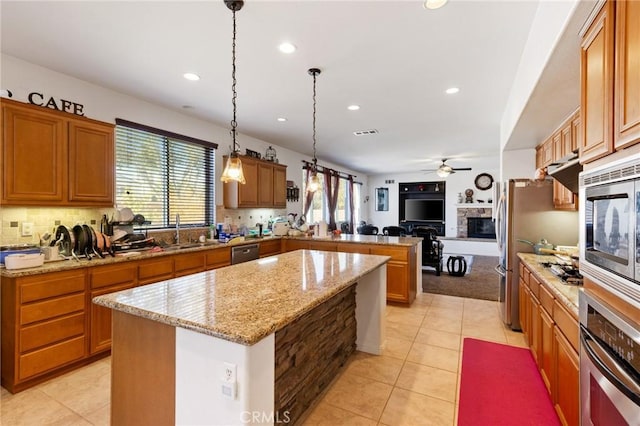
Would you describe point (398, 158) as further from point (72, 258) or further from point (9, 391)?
point (9, 391)

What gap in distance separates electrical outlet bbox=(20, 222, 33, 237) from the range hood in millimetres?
4270

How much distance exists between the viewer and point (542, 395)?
7.25 feet

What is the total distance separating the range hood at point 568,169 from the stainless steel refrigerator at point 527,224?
2.75 feet

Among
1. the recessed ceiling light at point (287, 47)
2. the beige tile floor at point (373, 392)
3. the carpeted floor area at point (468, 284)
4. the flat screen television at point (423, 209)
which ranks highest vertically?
the recessed ceiling light at point (287, 47)

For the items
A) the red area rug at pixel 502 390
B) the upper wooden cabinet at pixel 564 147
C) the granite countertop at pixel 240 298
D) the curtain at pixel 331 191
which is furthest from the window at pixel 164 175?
the upper wooden cabinet at pixel 564 147

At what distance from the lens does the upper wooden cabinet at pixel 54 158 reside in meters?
2.38

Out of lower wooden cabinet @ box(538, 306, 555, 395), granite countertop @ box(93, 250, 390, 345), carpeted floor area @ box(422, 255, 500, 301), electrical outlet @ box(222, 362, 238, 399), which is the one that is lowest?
carpeted floor area @ box(422, 255, 500, 301)

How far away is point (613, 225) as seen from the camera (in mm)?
1158

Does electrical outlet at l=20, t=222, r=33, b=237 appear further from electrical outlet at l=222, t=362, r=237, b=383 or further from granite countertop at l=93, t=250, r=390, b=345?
electrical outlet at l=222, t=362, r=237, b=383

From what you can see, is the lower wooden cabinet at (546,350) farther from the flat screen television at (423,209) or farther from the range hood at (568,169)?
the flat screen television at (423,209)

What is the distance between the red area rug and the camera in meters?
1.98

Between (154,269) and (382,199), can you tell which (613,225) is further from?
(382,199)

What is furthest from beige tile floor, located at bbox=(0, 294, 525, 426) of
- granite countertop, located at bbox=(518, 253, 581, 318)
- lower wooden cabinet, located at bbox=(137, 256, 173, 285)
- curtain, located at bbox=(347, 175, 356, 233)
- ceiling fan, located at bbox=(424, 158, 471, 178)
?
curtain, located at bbox=(347, 175, 356, 233)

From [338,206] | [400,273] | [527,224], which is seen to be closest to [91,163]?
[400,273]
